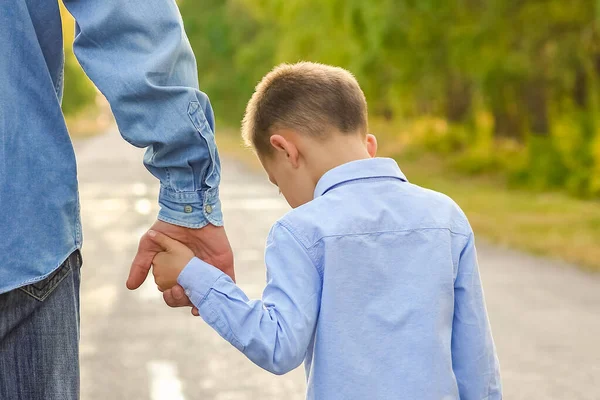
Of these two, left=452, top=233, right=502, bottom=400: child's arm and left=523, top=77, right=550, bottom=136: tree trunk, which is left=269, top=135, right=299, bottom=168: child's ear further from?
left=523, top=77, right=550, bottom=136: tree trunk

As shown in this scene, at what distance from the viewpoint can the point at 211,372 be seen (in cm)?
598

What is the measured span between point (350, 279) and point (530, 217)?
11.7 metres

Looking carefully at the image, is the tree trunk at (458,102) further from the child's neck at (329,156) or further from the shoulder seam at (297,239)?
the shoulder seam at (297,239)

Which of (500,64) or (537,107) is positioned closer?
(500,64)

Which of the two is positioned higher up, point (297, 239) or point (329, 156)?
point (329, 156)

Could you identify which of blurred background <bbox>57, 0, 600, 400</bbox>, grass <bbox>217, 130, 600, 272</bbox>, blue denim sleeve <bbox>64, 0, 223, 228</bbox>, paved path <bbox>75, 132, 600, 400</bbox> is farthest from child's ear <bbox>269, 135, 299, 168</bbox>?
grass <bbox>217, 130, 600, 272</bbox>

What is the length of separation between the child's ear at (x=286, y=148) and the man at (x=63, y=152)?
147 mm

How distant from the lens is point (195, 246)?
250 centimetres

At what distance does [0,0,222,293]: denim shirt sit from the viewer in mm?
2186

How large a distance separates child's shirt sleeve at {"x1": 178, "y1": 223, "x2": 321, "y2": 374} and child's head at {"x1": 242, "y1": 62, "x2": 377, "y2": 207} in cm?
20

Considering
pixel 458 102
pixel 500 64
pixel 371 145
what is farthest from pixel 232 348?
pixel 458 102

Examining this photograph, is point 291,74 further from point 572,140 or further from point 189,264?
point 572,140

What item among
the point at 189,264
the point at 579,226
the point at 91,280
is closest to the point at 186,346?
the point at 91,280

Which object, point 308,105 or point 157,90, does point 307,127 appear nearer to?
point 308,105
